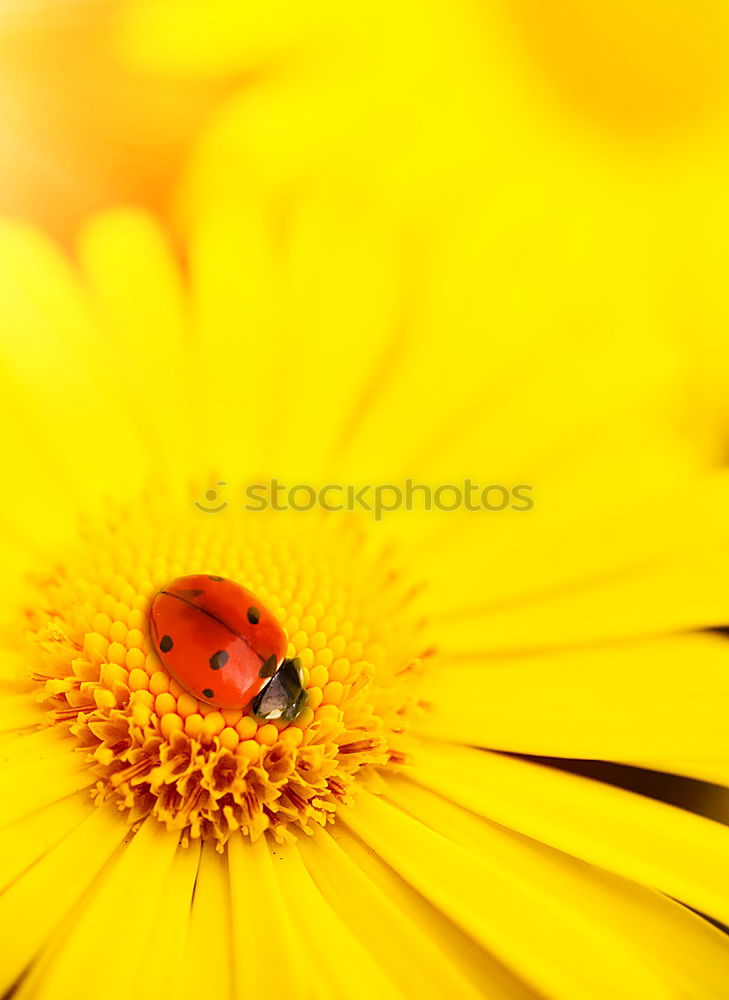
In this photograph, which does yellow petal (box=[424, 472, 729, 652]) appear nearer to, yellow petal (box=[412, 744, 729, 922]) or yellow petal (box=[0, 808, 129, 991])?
yellow petal (box=[412, 744, 729, 922])

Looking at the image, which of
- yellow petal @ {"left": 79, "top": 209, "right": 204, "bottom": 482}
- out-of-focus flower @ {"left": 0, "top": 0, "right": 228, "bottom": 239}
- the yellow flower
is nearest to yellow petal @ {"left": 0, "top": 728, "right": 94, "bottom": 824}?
the yellow flower

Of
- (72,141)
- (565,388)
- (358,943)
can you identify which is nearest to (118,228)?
(72,141)

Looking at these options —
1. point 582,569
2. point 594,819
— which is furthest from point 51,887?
point 582,569

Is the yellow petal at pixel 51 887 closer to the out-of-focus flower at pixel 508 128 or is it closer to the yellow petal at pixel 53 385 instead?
the yellow petal at pixel 53 385

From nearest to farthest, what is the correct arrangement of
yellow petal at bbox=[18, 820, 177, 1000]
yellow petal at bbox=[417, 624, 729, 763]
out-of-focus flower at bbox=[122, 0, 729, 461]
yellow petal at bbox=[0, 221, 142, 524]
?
yellow petal at bbox=[18, 820, 177, 1000], yellow petal at bbox=[417, 624, 729, 763], yellow petal at bbox=[0, 221, 142, 524], out-of-focus flower at bbox=[122, 0, 729, 461]

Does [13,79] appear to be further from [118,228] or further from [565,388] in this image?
[565,388]

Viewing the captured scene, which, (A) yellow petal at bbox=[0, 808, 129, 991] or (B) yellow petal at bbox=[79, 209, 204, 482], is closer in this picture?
(A) yellow petal at bbox=[0, 808, 129, 991]

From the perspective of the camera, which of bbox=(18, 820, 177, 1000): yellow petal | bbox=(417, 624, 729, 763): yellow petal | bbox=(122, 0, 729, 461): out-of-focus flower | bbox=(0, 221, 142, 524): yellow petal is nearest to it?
bbox=(18, 820, 177, 1000): yellow petal

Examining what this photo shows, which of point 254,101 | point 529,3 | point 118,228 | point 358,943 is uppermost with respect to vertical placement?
point 529,3

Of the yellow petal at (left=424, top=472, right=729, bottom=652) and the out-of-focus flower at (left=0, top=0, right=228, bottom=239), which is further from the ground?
the out-of-focus flower at (left=0, top=0, right=228, bottom=239)
